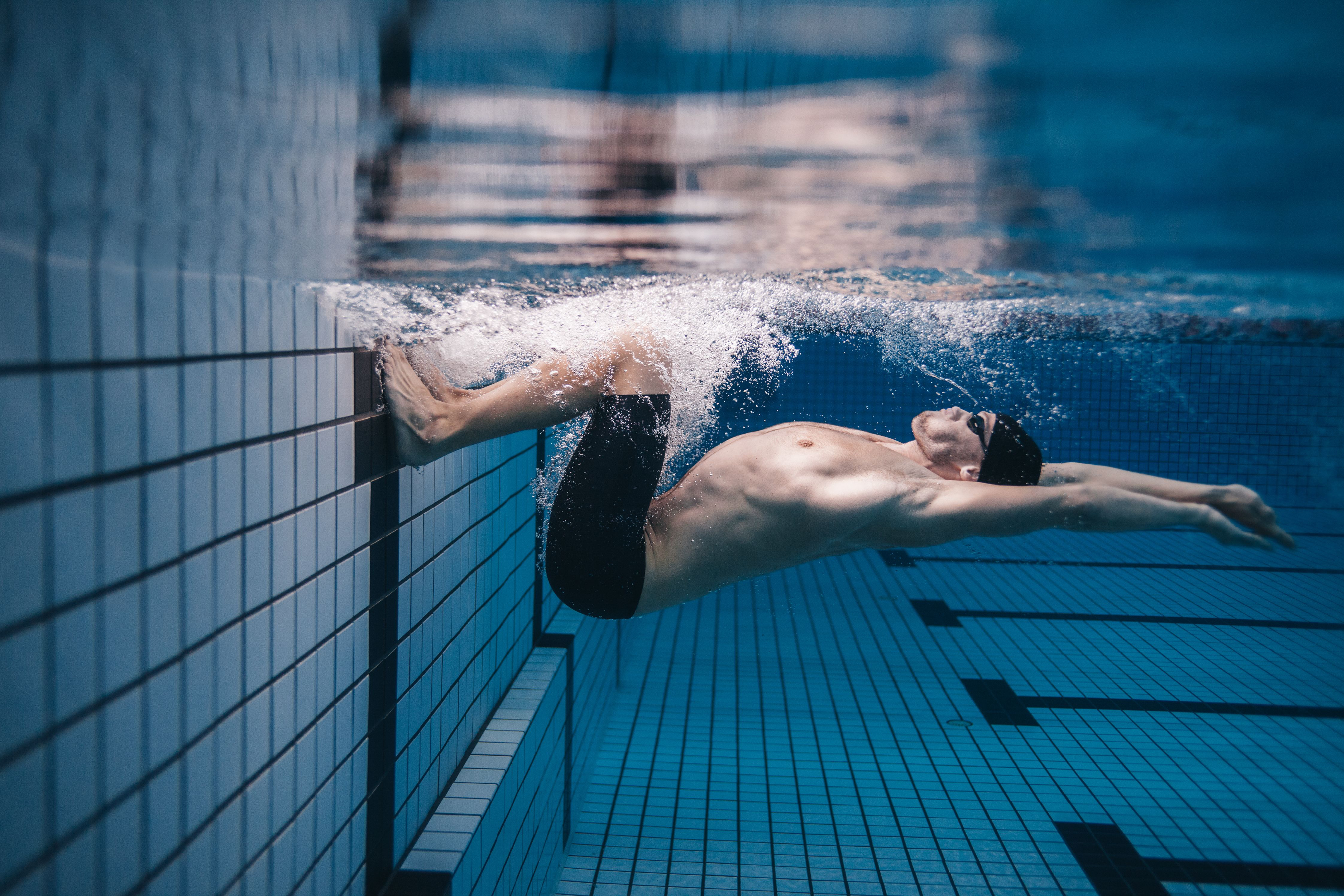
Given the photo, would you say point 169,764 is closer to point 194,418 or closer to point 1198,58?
point 194,418

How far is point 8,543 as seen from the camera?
96 cm

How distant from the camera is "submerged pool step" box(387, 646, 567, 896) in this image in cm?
240

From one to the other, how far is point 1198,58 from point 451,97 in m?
1.20

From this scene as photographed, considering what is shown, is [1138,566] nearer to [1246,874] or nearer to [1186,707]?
[1186,707]

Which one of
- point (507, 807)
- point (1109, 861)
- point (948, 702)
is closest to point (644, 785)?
point (507, 807)

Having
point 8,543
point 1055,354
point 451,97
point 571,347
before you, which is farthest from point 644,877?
point 451,97

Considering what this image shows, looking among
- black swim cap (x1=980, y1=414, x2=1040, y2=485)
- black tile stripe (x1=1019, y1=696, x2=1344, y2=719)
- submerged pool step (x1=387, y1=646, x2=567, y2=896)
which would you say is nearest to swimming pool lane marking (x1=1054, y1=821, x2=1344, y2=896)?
black tile stripe (x1=1019, y1=696, x2=1344, y2=719)

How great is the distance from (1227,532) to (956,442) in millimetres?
794

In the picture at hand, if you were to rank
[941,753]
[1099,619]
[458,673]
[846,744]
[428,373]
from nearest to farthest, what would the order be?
[428,373] < [458,673] < [941,753] < [846,744] < [1099,619]

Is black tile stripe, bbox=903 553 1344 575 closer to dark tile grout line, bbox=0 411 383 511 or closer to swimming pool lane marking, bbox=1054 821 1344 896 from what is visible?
swimming pool lane marking, bbox=1054 821 1344 896

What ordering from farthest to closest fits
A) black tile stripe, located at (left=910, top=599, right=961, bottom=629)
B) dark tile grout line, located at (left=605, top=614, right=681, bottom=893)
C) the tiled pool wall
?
1. black tile stripe, located at (left=910, top=599, right=961, bottom=629)
2. dark tile grout line, located at (left=605, top=614, right=681, bottom=893)
3. the tiled pool wall

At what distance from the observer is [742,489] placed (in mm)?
2559

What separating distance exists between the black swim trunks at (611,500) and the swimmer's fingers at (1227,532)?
65.0 inches

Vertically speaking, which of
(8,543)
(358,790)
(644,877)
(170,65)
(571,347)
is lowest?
(644,877)
